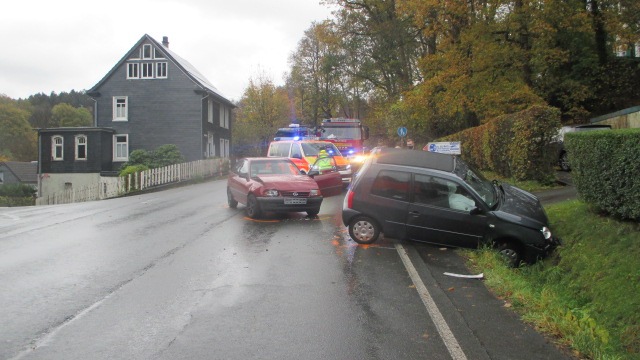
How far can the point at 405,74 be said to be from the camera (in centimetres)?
3662

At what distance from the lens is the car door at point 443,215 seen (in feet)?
29.0

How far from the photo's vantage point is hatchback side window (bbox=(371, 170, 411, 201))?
9438 millimetres

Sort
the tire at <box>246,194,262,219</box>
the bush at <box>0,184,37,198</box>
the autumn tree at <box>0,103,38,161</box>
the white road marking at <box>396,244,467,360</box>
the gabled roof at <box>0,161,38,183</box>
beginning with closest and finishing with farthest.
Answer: the white road marking at <box>396,244,467,360</box> < the tire at <box>246,194,262,219</box> < the bush at <box>0,184,37,198</box> < the gabled roof at <box>0,161,38,183</box> < the autumn tree at <box>0,103,38,161</box>

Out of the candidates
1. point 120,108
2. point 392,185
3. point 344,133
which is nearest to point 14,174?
point 120,108

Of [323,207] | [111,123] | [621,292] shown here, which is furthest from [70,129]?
[621,292]

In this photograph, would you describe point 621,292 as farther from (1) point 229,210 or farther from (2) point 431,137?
(2) point 431,137

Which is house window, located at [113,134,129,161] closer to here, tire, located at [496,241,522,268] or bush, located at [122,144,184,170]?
bush, located at [122,144,184,170]

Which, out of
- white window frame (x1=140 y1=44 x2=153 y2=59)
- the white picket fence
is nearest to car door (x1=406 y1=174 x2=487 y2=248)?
the white picket fence

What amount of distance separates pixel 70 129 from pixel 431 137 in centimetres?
2578

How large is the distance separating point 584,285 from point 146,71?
36914mm

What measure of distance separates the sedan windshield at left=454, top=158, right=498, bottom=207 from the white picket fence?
67.9 feet

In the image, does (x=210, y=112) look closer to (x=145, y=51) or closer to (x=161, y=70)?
(x=161, y=70)

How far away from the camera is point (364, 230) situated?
9.70m

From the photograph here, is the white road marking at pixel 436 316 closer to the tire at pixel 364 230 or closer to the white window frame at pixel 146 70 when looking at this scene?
the tire at pixel 364 230
